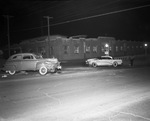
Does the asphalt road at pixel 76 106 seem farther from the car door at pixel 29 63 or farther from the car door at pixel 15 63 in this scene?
the car door at pixel 15 63

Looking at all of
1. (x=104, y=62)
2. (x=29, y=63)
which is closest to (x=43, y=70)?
(x=29, y=63)

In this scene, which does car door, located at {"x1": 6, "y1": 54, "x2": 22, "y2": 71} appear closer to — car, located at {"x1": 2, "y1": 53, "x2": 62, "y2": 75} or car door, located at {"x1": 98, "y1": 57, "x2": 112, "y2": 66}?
car, located at {"x1": 2, "y1": 53, "x2": 62, "y2": 75}

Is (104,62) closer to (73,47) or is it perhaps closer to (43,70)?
(43,70)

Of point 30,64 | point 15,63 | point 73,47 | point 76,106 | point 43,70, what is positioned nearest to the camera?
point 76,106

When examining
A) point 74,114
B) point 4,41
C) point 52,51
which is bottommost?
point 74,114

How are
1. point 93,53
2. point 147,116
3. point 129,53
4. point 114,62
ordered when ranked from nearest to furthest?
point 147,116 < point 114,62 < point 93,53 < point 129,53

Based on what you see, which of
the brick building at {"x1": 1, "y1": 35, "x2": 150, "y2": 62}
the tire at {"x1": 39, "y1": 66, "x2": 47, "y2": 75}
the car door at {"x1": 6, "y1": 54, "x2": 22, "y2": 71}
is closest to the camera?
the tire at {"x1": 39, "y1": 66, "x2": 47, "y2": 75}

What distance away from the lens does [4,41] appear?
226 feet

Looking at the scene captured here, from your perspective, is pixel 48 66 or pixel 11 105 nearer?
pixel 11 105

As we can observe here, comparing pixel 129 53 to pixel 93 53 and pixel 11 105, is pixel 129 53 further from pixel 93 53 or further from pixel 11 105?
pixel 11 105

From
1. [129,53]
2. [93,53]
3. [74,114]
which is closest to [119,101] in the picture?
[74,114]

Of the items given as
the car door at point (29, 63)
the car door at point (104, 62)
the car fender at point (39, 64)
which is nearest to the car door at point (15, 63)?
the car door at point (29, 63)

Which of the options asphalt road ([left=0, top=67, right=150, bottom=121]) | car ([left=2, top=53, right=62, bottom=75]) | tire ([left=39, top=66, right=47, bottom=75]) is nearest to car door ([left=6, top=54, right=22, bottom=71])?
car ([left=2, top=53, right=62, bottom=75])

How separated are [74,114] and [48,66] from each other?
11.3 metres
